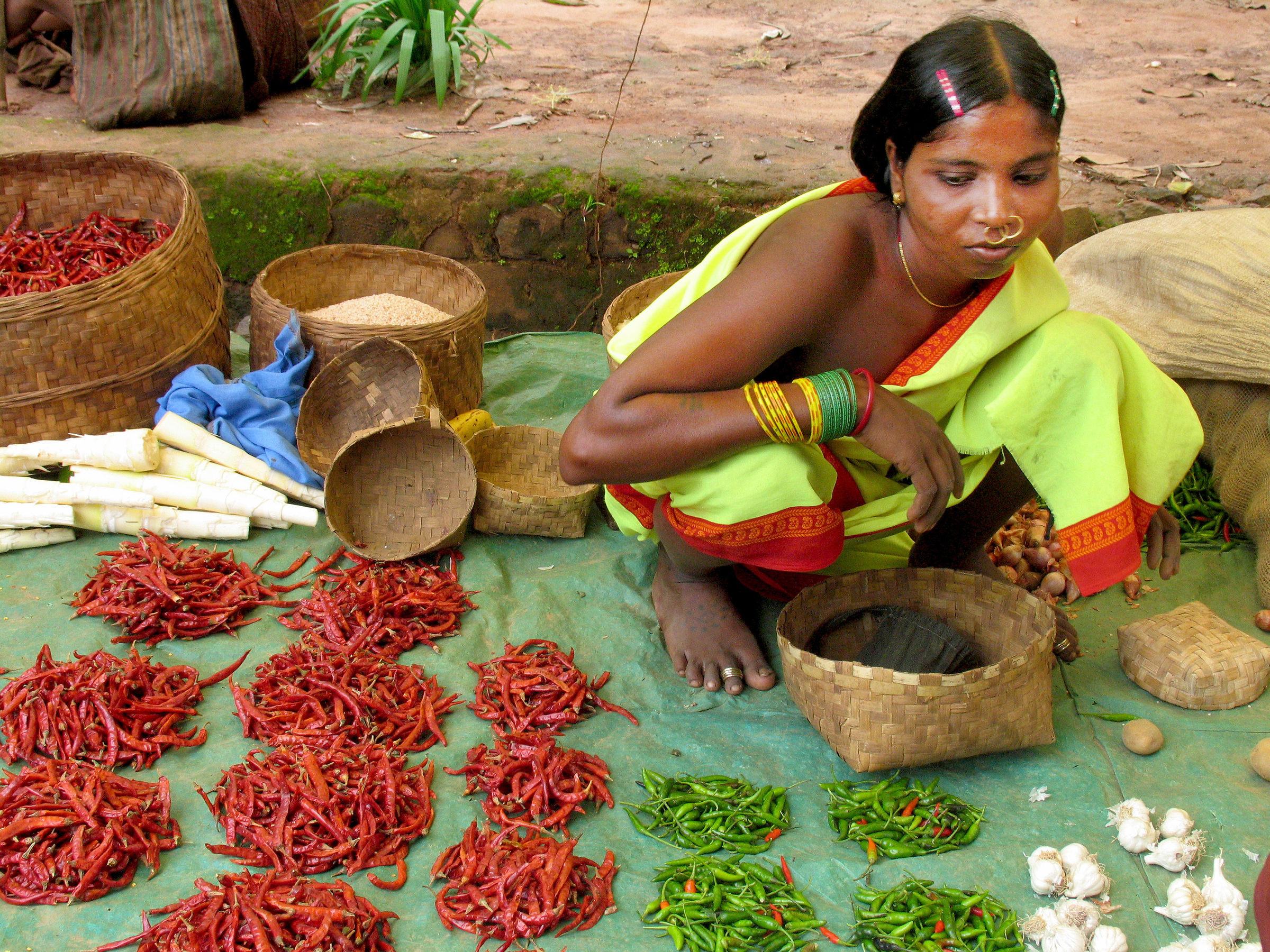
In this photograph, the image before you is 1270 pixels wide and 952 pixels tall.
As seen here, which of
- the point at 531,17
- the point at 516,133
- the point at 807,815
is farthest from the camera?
the point at 531,17

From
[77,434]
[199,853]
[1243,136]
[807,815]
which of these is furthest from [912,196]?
[1243,136]

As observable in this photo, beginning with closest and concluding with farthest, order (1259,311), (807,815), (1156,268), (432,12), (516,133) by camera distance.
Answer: (807,815) < (1259,311) < (1156,268) < (516,133) < (432,12)

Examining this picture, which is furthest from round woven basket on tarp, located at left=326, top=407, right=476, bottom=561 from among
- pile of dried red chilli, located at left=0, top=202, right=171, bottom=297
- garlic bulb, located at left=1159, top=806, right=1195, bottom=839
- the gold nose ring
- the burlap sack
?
the burlap sack

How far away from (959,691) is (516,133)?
3.63m

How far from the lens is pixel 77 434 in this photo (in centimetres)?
328

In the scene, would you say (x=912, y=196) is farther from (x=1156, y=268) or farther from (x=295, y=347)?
(x=295, y=347)

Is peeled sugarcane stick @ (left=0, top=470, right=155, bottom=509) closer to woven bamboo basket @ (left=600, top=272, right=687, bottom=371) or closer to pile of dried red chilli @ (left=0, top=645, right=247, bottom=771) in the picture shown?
pile of dried red chilli @ (left=0, top=645, right=247, bottom=771)

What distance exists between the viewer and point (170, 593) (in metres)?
2.71

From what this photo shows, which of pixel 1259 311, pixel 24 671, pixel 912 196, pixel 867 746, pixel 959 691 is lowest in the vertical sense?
pixel 24 671

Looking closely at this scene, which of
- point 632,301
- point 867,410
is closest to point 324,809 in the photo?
point 867,410

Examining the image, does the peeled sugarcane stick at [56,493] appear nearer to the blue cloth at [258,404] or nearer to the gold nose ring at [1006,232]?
the blue cloth at [258,404]

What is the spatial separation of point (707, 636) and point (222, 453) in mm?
1620

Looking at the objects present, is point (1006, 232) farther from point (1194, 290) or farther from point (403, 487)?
point (403, 487)

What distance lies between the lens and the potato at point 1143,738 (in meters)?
2.38
